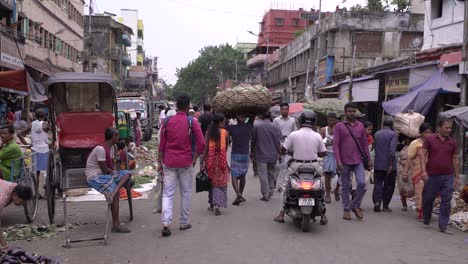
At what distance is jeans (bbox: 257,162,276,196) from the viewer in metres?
9.95

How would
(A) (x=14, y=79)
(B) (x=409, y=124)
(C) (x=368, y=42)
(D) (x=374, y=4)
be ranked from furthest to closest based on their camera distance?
(D) (x=374, y=4) < (C) (x=368, y=42) < (B) (x=409, y=124) < (A) (x=14, y=79)

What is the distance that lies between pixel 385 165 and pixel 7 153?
21.0ft

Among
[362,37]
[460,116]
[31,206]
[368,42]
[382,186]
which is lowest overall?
[31,206]

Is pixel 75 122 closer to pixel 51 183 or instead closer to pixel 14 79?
pixel 51 183

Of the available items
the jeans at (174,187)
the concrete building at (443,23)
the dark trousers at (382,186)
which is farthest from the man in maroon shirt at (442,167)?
the concrete building at (443,23)

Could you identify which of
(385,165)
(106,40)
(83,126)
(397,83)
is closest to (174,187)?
(83,126)

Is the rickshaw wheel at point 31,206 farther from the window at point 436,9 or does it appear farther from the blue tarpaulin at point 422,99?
the window at point 436,9

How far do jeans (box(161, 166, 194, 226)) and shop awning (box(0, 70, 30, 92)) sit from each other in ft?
15.4

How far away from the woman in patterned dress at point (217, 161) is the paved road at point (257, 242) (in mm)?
333

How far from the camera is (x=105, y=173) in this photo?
276 inches

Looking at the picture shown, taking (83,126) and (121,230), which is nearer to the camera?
(121,230)

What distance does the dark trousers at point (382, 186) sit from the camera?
367 inches

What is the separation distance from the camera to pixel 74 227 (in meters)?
7.80

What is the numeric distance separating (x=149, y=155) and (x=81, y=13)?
111 feet
